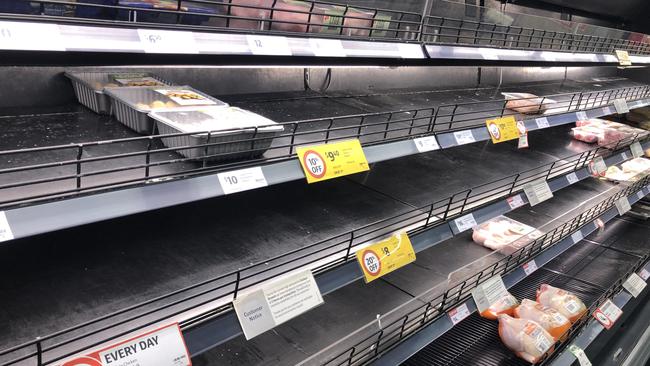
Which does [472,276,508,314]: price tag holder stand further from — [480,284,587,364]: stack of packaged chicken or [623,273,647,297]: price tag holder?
[623,273,647,297]: price tag holder

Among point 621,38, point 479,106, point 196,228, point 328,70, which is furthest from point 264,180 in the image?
point 621,38

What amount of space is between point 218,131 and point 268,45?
22 cm

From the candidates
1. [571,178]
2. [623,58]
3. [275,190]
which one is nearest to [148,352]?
[275,190]

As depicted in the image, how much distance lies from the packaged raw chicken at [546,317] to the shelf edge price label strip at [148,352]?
162 centimetres

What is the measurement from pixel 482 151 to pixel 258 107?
1344mm

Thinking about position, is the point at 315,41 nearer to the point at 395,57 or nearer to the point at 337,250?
the point at 395,57

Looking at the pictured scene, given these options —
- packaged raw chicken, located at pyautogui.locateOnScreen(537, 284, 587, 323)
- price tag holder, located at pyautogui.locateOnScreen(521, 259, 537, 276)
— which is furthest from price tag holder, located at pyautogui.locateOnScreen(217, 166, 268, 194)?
packaged raw chicken, located at pyautogui.locateOnScreen(537, 284, 587, 323)

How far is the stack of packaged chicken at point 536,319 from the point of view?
1.83m

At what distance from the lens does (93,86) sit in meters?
1.05

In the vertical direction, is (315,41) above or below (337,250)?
above

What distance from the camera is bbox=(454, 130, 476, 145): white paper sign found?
4.76 ft

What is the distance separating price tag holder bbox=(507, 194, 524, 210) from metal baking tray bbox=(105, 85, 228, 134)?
3.70 ft

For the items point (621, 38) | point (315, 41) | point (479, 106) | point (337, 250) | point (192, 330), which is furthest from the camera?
point (621, 38)

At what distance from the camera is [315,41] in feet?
3.47
